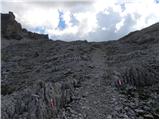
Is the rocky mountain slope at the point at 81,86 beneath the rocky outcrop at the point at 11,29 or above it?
beneath

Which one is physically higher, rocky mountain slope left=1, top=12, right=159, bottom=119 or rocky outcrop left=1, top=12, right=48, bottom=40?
rocky outcrop left=1, top=12, right=48, bottom=40

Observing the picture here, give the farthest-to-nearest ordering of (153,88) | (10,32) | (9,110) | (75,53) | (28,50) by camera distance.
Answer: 1. (10,32)
2. (28,50)
3. (75,53)
4. (153,88)
5. (9,110)

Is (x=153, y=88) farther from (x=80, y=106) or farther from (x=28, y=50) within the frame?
(x=28, y=50)

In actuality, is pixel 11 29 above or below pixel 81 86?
above

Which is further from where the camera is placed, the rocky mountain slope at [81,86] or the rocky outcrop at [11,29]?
the rocky outcrop at [11,29]

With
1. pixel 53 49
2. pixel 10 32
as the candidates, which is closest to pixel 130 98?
pixel 53 49

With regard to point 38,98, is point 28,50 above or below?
above

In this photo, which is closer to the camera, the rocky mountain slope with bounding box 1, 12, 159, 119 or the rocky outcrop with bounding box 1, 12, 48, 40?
the rocky mountain slope with bounding box 1, 12, 159, 119

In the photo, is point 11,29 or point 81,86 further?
point 11,29
